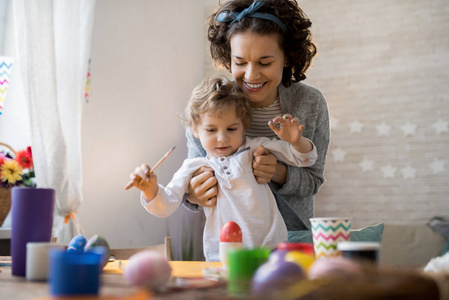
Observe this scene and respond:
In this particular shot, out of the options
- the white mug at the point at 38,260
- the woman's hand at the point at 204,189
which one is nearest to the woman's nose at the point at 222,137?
the woman's hand at the point at 204,189

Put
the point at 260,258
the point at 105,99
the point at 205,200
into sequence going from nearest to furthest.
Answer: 1. the point at 260,258
2. the point at 205,200
3. the point at 105,99

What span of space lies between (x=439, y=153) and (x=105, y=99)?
108 inches

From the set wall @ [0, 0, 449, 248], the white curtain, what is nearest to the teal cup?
the white curtain

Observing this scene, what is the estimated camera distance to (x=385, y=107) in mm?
4270

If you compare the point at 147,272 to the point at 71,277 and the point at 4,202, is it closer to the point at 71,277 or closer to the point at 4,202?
the point at 71,277

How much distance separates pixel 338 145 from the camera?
14.3 feet

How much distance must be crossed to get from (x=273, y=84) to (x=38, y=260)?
116 cm

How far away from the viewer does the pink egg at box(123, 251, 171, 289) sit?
71cm

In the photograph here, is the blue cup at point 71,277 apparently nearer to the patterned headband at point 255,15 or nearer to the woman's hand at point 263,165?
the woman's hand at point 263,165

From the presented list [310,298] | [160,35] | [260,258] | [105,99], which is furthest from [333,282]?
[160,35]

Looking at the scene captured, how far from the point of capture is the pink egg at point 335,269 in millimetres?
615

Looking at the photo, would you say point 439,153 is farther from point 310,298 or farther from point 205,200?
point 310,298

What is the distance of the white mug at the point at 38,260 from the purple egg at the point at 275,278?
441mm

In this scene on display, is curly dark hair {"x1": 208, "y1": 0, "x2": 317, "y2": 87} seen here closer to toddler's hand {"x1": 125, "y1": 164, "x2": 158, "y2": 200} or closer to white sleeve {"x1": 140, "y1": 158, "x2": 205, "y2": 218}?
white sleeve {"x1": 140, "y1": 158, "x2": 205, "y2": 218}
